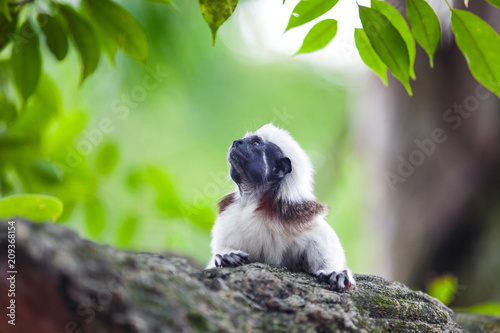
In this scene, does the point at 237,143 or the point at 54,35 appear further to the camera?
the point at 237,143

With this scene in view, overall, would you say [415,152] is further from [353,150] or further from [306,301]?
[306,301]

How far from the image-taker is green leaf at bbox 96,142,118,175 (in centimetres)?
419

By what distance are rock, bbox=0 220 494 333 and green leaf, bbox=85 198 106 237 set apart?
2059mm

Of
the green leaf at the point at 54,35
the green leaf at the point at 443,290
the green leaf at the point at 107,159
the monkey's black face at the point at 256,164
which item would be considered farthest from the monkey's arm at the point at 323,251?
the green leaf at the point at 107,159

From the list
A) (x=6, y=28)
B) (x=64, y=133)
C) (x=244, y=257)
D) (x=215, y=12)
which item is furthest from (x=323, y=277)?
(x=64, y=133)

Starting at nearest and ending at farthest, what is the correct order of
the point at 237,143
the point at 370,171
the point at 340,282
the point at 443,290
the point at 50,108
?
the point at 340,282 → the point at 237,143 → the point at 50,108 → the point at 443,290 → the point at 370,171

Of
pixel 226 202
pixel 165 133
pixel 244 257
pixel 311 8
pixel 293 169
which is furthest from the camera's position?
pixel 165 133

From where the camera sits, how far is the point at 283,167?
10.6 ft

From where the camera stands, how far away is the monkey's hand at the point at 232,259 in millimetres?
2537

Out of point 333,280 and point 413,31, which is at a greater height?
point 413,31

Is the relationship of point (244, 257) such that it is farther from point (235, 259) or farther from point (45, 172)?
point (45, 172)

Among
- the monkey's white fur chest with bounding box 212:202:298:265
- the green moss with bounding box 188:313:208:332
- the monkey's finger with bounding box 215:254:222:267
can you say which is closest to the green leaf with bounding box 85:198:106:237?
the monkey's white fur chest with bounding box 212:202:298:265

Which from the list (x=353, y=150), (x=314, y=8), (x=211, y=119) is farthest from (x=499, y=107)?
(x=211, y=119)

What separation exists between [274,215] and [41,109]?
6.52 feet
